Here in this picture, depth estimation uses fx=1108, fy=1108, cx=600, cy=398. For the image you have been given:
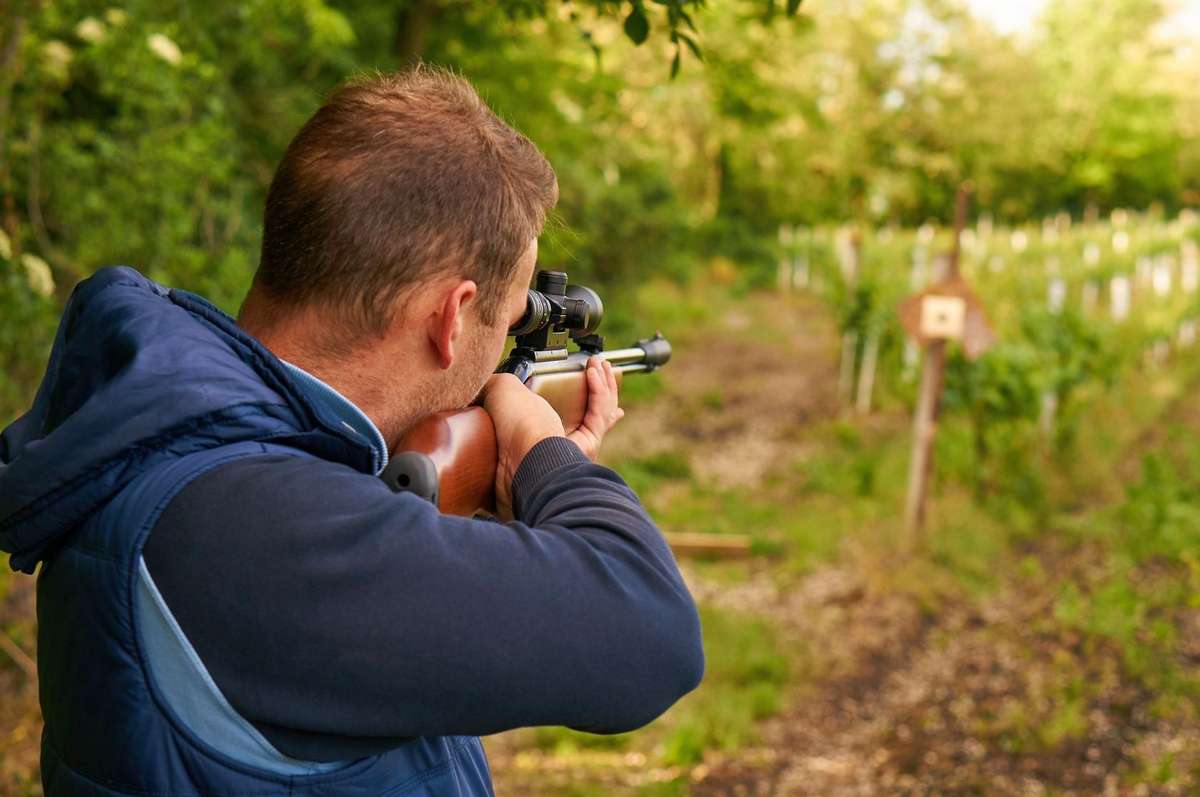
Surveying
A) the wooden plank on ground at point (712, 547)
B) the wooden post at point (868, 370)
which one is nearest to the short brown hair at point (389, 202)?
the wooden plank on ground at point (712, 547)

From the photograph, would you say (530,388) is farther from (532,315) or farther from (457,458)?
(457,458)

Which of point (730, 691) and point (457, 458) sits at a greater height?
point (457, 458)

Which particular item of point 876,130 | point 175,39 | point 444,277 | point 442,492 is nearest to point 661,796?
point 442,492

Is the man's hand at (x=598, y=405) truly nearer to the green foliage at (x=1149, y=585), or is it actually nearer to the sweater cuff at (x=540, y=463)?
the sweater cuff at (x=540, y=463)

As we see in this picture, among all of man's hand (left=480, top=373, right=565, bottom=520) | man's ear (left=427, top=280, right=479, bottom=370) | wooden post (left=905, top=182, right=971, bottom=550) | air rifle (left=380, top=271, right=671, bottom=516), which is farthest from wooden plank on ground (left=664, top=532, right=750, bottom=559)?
man's ear (left=427, top=280, right=479, bottom=370)

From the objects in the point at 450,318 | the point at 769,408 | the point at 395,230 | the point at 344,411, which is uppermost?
the point at 395,230

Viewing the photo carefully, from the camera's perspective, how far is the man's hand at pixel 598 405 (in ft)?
6.31

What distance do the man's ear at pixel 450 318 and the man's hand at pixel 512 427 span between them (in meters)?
0.18

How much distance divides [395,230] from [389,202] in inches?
1.3

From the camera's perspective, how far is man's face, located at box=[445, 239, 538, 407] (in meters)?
1.46

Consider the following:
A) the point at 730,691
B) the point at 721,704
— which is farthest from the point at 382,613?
the point at 730,691

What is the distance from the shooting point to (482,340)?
1.49 meters

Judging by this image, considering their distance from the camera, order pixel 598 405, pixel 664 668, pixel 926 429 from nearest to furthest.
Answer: pixel 664 668 < pixel 598 405 < pixel 926 429

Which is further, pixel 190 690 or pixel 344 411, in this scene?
pixel 344 411
